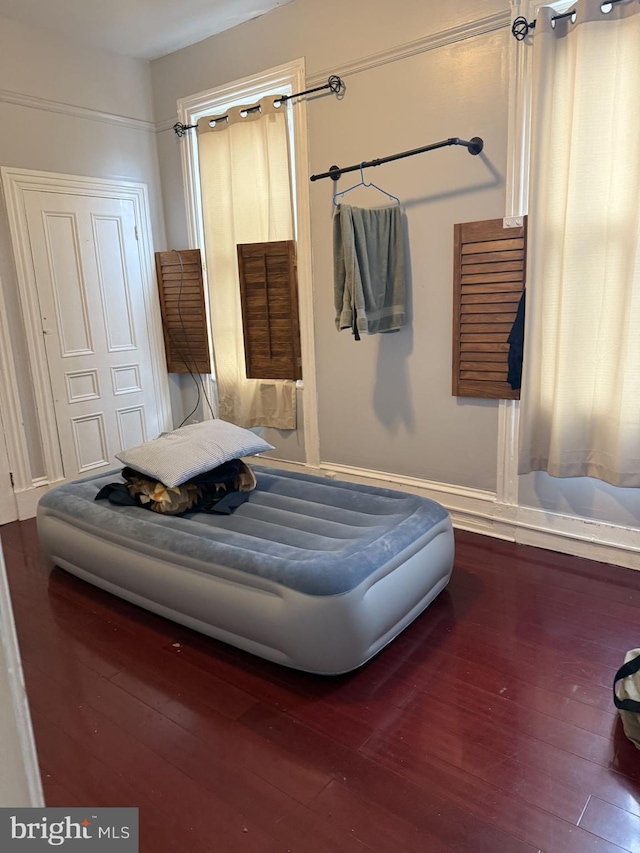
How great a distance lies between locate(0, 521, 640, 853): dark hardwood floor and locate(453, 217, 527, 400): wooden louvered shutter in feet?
3.40

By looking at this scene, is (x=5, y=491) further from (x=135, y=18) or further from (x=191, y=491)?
(x=135, y=18)

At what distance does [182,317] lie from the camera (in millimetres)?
4305

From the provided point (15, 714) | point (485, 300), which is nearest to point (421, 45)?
point (485, 300)

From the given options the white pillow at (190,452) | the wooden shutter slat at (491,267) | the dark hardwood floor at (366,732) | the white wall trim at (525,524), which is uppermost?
the wooden shutter slat at (491,267)

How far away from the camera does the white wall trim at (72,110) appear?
3.46 meters

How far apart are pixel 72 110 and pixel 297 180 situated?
5.05 feet

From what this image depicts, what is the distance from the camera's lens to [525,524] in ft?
9.75

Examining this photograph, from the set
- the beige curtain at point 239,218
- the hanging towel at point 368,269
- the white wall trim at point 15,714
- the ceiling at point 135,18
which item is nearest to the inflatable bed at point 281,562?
the hanging towel at point 368,269

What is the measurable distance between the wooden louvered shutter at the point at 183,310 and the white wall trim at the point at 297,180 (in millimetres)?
183

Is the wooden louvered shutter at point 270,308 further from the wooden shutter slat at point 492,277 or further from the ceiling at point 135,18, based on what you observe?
the ceiling at point 135,18

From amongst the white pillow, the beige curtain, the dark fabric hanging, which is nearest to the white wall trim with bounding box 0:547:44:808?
the white pillow

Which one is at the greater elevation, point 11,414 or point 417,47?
point 417,47

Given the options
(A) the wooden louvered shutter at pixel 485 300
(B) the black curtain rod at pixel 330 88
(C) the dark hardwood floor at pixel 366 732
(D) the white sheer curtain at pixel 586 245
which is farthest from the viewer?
(B) the black curtain rod at pixel 330 88

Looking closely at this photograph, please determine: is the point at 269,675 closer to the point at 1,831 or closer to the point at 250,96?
the point at 1,831
